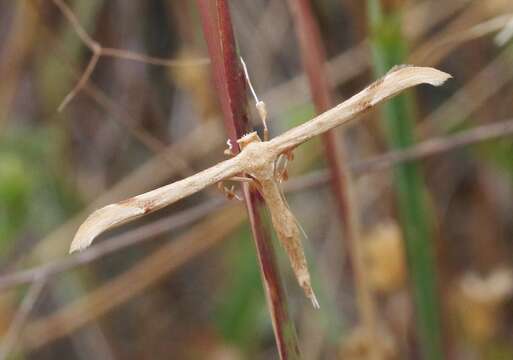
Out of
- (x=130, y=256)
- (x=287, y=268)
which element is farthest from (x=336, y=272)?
(x=130, y=256)

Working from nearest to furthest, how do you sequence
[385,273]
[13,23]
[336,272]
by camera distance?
[385,273]
[336,272]
[13,23]

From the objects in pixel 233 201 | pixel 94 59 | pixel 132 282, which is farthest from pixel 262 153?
pixel 132 282

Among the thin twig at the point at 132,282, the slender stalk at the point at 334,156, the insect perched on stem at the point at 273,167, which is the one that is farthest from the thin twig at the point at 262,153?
the thin twig at the point at 132,282

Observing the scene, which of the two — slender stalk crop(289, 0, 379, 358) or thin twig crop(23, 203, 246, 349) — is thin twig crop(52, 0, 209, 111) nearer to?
slender stalk crop(289, 0, 379, 358)

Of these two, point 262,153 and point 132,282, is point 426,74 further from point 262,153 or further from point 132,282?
point 132,282

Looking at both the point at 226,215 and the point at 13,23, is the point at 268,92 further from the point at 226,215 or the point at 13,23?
the point at 13,23

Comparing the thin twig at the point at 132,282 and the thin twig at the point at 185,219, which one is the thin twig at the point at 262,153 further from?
the thin twig at the point at 132,282
